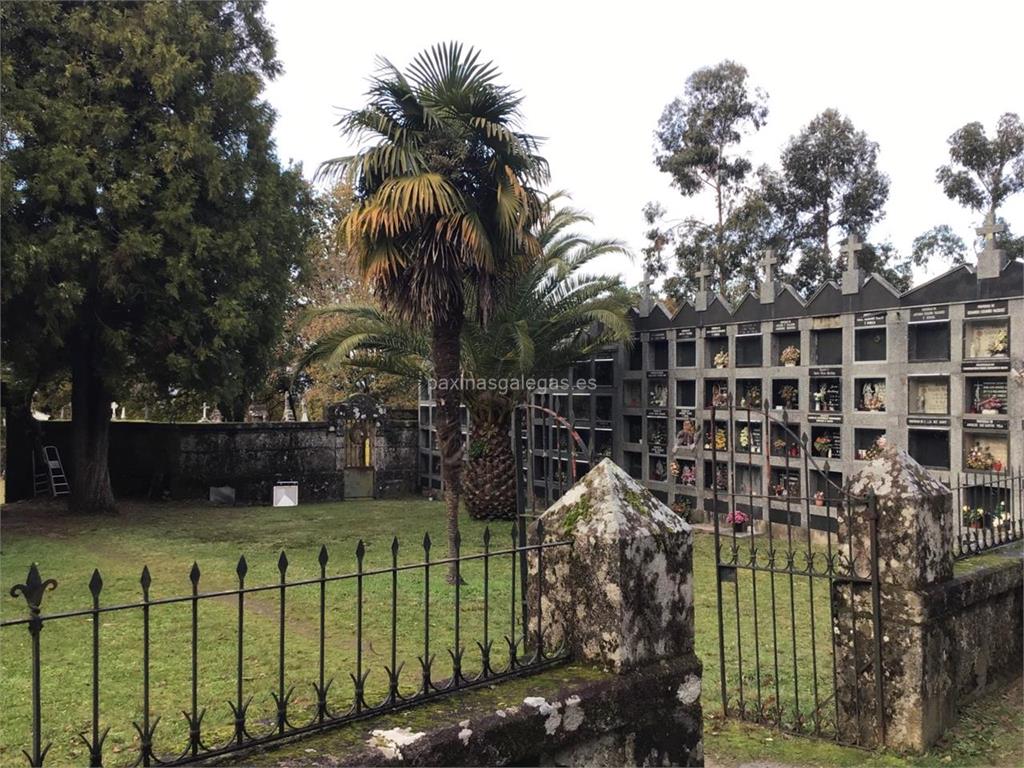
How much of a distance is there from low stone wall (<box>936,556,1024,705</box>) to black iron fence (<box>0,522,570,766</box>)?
2.62 metres

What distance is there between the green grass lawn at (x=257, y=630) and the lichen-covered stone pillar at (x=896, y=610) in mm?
331

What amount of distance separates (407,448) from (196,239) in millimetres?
7174

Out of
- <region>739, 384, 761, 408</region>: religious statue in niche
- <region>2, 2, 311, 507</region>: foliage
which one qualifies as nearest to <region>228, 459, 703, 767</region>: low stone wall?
<region>739, 384, 761, 408</region>: religious statue in niche

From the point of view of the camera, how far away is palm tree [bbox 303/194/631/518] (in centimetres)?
1212

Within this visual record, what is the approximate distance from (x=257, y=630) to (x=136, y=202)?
7349 millimetres

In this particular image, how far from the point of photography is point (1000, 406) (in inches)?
339

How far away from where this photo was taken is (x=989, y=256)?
28.2 ft

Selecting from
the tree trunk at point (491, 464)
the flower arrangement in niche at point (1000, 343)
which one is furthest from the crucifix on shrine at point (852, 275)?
the tree trunk at point (491, 464)

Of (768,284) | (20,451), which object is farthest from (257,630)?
(20,451)

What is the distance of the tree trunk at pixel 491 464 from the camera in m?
12.7

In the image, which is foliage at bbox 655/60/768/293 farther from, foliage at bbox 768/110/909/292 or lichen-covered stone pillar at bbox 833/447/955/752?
lichen-covered stone pillar at bbox 833/447/955/752

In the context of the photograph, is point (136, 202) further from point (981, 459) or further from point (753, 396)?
point (981, 459)

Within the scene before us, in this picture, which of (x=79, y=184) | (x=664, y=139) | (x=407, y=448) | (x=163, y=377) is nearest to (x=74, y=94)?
(x=79, y=184)

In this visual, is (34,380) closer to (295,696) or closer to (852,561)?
(295,696)
